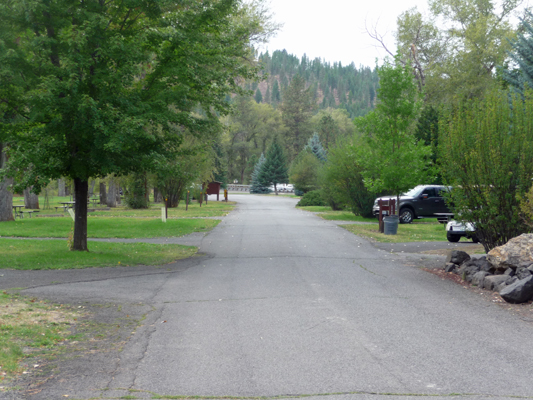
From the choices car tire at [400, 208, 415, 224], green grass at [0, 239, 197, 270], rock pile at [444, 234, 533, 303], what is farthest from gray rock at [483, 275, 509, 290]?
car tire at [400, 208, 415, 224]

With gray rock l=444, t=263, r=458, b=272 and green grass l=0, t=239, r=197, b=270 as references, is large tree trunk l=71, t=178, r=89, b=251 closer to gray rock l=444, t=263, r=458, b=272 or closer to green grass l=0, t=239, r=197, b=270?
green grass l=0, t=239, r=197, b=270

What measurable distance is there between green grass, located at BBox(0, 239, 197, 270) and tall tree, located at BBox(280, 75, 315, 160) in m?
90.2

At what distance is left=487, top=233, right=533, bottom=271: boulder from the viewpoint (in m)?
9.61

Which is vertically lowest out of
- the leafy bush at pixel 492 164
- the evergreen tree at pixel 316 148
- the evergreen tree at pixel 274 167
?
the leafy bush at pixel 492 164

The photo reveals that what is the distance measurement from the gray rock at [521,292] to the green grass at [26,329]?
6677mm

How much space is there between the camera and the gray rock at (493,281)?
9.52 meters

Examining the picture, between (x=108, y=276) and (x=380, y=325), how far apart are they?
623 cm

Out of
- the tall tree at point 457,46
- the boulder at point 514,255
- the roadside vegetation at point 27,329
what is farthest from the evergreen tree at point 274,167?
the roadside vegetation at point 27,329

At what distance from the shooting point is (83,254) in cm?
1345

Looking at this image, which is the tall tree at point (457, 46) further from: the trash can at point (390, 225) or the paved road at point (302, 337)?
the paved road at point (302, 337)

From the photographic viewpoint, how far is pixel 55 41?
39.7ft

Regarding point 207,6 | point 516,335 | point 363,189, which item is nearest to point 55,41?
point 207,6

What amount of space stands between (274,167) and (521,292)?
7616 centimetres

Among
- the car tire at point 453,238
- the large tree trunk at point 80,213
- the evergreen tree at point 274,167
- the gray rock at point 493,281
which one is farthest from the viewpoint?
the evergreen tree at point 274,167
